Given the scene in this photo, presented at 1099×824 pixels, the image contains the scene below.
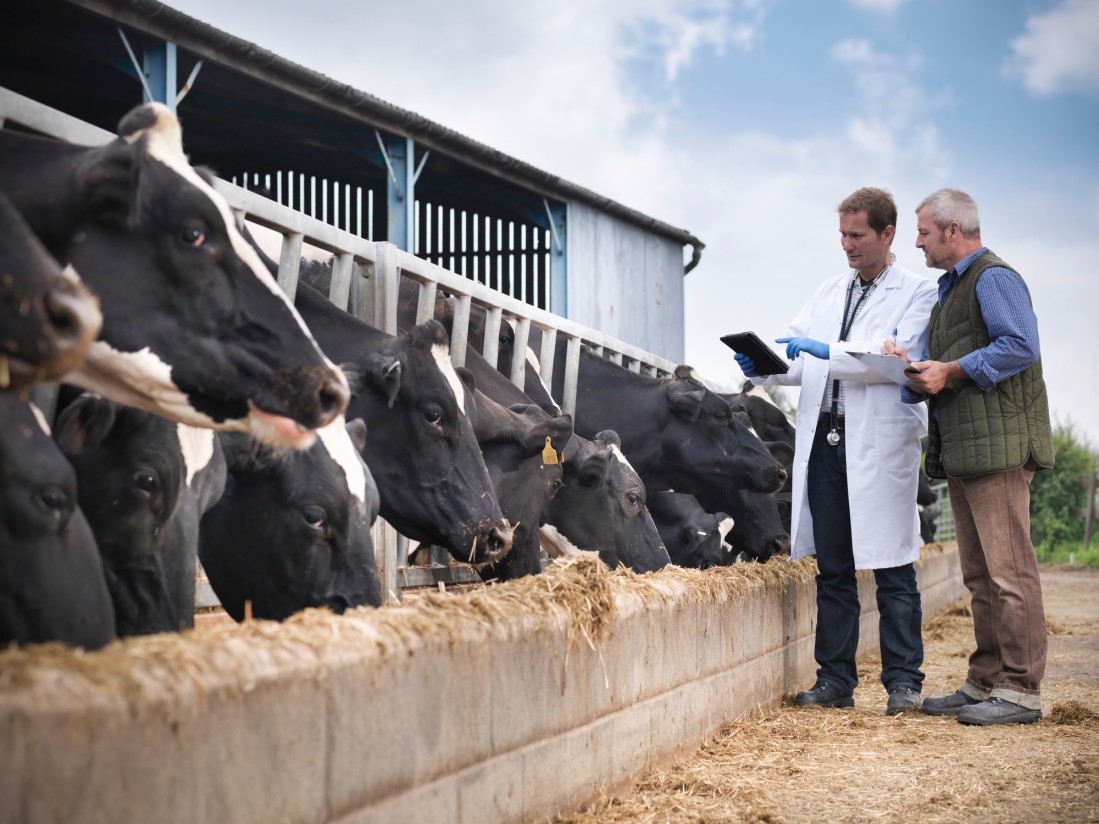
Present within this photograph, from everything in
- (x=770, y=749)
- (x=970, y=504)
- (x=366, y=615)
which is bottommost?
(x=770, y=749)

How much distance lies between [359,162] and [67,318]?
12196mm

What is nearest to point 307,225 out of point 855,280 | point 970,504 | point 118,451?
point 118,451

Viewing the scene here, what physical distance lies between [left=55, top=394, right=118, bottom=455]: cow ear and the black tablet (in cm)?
337

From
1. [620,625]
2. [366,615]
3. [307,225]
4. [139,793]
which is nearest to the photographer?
[139,793]

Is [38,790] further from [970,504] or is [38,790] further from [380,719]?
[970,504]

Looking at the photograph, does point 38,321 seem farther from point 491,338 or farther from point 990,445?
point 491,338

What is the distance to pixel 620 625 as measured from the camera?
3998 millimetres

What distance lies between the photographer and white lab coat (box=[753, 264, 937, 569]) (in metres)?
5.94

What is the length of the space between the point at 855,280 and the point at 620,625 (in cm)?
304

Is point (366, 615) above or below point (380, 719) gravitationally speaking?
above

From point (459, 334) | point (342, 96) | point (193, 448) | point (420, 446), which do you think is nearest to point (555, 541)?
point (459, 334)

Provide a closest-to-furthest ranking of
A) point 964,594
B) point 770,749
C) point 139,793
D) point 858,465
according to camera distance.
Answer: point 139,793 → point 770,749 → point 858,465 → point 964,594

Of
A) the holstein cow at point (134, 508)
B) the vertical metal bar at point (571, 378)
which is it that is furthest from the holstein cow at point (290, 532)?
the vertical metal bar at point (571, 378)

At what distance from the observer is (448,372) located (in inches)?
205
